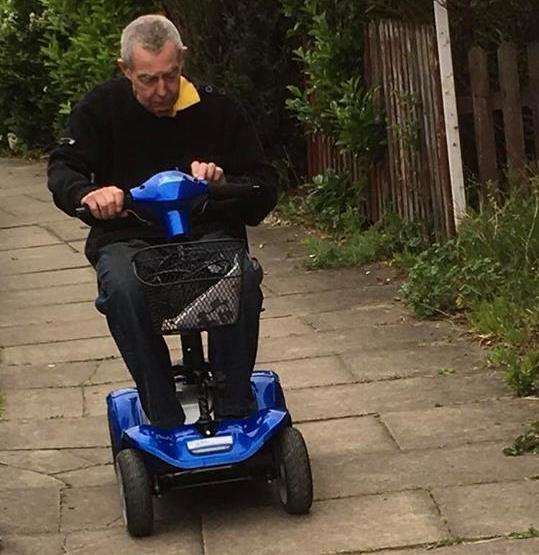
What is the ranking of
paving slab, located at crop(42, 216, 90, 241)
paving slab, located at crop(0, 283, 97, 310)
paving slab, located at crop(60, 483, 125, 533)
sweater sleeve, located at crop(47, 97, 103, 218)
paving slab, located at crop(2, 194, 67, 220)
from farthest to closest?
paving slab, located at crop(2, 194, 67, 220) → paving slab, located at crop(42, 216, 90, 241) → paving slab, located at crop(0, 283, 97, 310) → sweater sleeve, located at crop(47, 97, 103, 218) → paving slab, located at crop(60, 483, 125, 533)

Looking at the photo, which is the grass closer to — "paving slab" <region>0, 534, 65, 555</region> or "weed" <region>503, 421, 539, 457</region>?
"weed" <region>503, 421, 539, 457</region>

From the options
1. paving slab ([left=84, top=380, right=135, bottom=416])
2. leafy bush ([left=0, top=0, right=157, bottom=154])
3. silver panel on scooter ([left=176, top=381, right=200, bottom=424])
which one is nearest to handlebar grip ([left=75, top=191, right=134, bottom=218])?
silver panel on scooter ([left=176, top=381, right=200, bottom=424])

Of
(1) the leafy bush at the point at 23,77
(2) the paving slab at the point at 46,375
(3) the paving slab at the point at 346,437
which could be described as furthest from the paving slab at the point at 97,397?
(1) the leafy bush at the point at 23,77

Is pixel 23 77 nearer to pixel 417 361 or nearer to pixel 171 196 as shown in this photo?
pixel 417 361

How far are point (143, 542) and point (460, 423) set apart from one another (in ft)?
5.10

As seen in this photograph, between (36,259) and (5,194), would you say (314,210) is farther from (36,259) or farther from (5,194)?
(5,194)

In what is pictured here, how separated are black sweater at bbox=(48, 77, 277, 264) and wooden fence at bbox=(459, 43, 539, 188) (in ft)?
11.3

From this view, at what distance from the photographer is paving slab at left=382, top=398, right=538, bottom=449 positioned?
19.0 ft

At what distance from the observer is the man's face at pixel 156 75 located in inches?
204

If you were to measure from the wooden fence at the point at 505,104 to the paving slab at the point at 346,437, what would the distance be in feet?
9.42

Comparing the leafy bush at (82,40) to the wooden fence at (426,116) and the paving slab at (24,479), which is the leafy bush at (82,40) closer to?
the wooden fence at (426,116)

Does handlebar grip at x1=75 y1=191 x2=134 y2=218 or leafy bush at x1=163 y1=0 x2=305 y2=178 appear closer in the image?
handlebar grip at x1=75 y1=191 x2=134 y2=218

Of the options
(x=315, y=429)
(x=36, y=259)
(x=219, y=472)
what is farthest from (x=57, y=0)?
(x=219, y=472)

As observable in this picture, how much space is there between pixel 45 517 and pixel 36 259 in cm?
563
